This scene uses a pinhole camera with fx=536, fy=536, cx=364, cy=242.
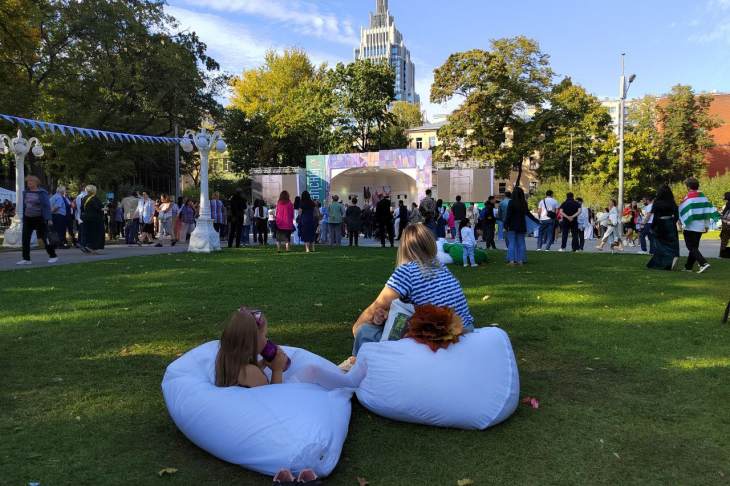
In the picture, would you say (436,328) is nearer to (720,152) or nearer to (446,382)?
(446,382)

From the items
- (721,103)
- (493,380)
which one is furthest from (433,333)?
(721,103)

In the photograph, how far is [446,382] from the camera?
11.0 feet

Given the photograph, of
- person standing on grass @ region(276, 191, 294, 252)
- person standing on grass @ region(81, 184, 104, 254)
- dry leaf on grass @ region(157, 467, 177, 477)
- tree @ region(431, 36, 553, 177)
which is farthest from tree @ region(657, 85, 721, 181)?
dry leaf on grass @ region(157, 467, 177, 477)

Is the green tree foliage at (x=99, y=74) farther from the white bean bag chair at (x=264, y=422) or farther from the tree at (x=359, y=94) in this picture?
the white bean bag chair at (x=264, y=422)

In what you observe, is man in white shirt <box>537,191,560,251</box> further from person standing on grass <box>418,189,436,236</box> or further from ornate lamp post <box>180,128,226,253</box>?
ornate lamp post <box>180,128,226,253</box>

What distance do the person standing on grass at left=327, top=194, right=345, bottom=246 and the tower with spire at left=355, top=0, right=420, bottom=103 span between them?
154m

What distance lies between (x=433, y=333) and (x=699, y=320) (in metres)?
4.46

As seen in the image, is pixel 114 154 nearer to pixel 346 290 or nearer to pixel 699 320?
pixel 346 290

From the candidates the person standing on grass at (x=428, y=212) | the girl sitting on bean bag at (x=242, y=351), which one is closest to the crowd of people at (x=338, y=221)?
the person standing on grass at (x=428, y=212)

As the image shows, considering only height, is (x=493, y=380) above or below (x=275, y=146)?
below

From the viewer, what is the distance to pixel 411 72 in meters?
182

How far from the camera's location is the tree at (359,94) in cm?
4722

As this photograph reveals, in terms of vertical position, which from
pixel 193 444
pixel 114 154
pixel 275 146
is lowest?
pixel 193 444

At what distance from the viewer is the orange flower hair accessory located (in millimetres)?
3475
